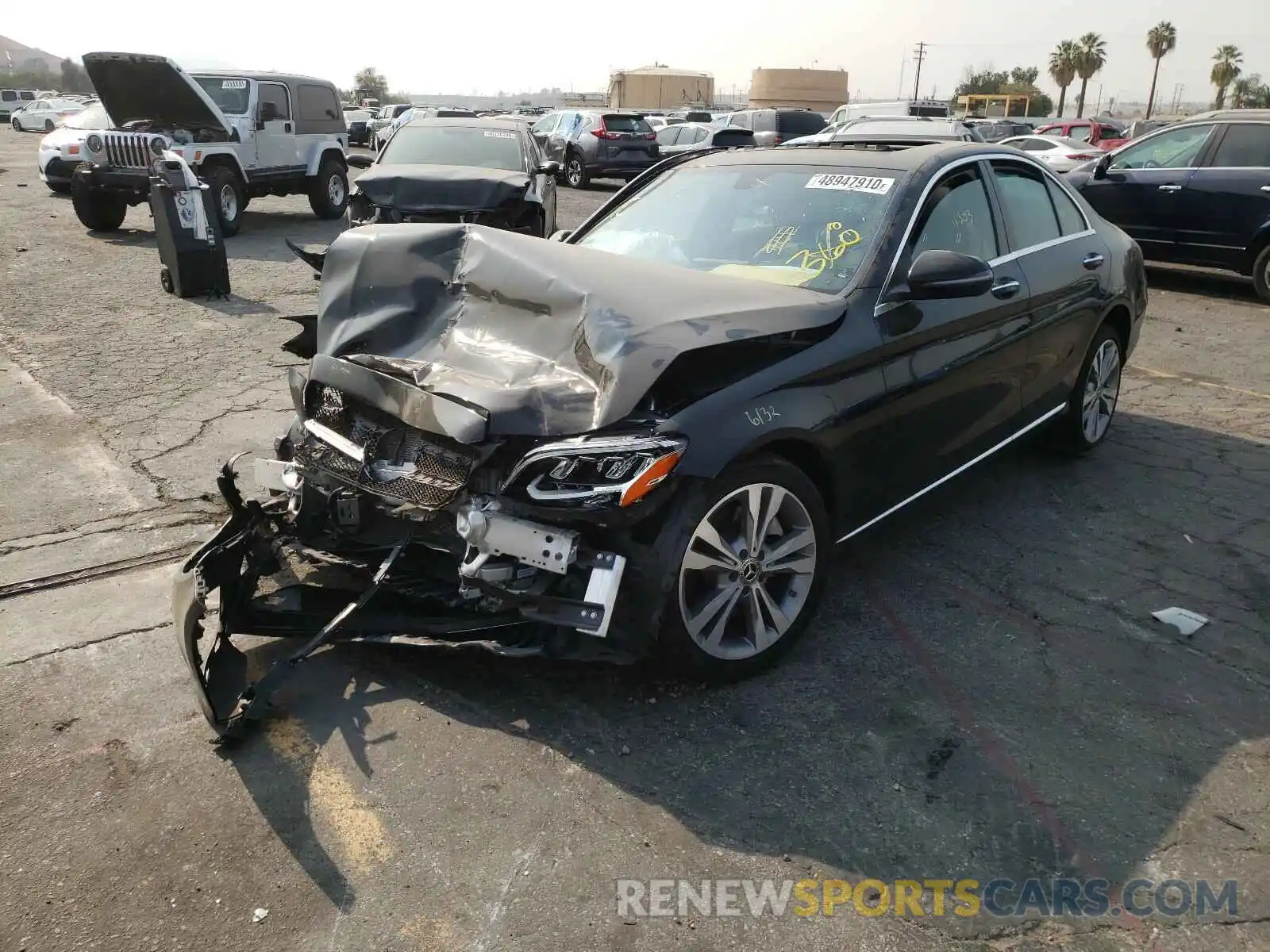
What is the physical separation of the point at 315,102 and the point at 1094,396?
14.1 m

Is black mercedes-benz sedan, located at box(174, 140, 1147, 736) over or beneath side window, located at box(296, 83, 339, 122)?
beneath

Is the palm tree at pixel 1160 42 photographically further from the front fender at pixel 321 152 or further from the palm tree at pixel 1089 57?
the front fender at pixel 321 152

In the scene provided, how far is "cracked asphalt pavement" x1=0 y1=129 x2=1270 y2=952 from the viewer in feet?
7.89

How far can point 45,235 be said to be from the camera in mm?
13258

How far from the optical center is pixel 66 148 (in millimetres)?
13617

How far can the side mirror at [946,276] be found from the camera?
3609mm

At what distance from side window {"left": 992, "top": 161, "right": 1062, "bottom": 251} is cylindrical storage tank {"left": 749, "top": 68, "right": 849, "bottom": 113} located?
4347cm

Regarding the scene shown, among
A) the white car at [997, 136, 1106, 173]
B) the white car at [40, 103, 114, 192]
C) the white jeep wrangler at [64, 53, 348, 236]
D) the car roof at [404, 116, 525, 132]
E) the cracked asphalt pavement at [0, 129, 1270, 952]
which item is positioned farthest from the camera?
the white car at [997, 136, 1106, 173]

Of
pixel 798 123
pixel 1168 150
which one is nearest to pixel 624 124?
pixel 798 123

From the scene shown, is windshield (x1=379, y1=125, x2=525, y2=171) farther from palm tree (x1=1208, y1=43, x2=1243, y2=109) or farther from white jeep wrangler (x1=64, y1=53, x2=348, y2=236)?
palm tree (x1=1208, y1=43, x2=1243, y2=109)

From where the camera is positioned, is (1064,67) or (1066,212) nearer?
(1066,212)

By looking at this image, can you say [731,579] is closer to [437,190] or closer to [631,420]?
[631,420]

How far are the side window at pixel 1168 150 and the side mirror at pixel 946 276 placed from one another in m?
8.97

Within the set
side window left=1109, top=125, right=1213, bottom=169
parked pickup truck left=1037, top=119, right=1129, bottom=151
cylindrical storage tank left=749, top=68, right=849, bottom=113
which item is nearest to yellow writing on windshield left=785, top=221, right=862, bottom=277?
side window left=1109, top=125, right=1213, bottom=169
